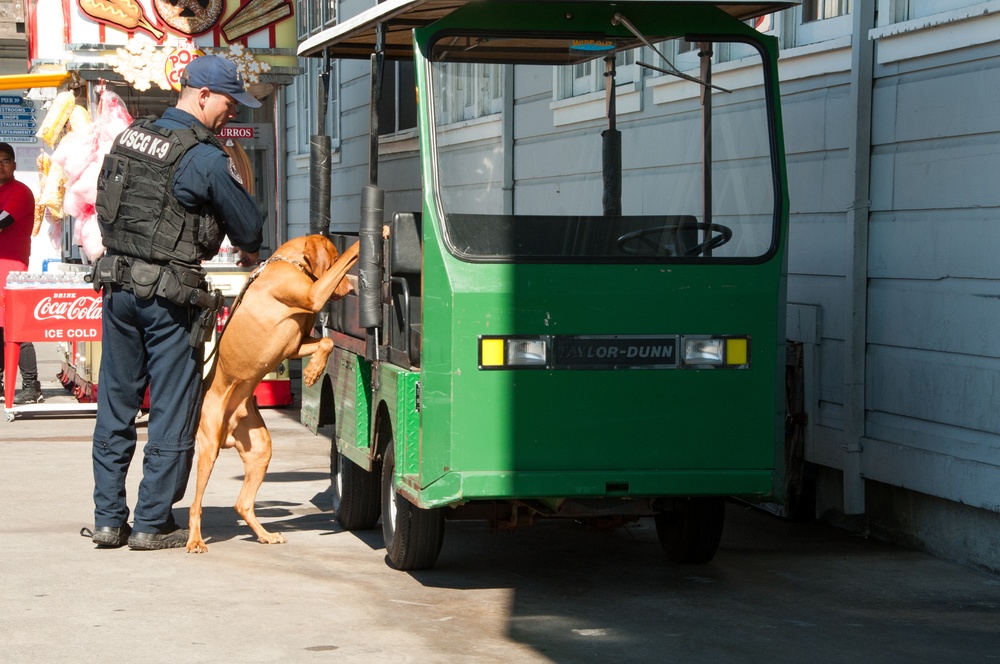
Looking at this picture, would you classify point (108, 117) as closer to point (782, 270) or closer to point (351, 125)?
point (351, 125)

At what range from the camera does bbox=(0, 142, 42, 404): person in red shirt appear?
43.0 feet

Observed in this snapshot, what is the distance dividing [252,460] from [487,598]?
5.60 feet

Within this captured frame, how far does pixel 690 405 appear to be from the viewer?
5.98 m

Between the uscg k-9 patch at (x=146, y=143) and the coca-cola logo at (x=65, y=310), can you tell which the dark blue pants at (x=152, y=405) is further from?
the coca-cola logo at (x=65, y=310)

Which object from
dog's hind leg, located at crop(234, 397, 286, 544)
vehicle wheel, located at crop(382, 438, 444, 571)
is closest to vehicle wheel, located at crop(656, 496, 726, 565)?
vehicle wheel, located at crop(382, 438, 444, 571)

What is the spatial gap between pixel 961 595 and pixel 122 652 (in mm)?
3277

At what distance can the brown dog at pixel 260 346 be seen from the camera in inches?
276

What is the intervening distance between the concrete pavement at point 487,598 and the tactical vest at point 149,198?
4.49 feet

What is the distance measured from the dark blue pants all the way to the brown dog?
0.39 feet

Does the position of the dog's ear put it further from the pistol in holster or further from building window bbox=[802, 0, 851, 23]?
building window bbox=[802, 0, 851, 23]

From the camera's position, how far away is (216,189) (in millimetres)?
6777

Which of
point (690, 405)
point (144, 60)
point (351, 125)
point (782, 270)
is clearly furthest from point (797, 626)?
point (351, 125)

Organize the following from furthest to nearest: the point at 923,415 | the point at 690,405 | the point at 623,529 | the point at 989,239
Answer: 1. the point at 623,529
2. the point at 923,415
3. the point at 989,239
4. the point at 690,405

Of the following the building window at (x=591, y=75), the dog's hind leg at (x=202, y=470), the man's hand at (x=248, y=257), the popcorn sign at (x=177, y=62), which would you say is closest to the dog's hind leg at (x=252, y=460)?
the dog's hind leg at (x=202, y=470)
